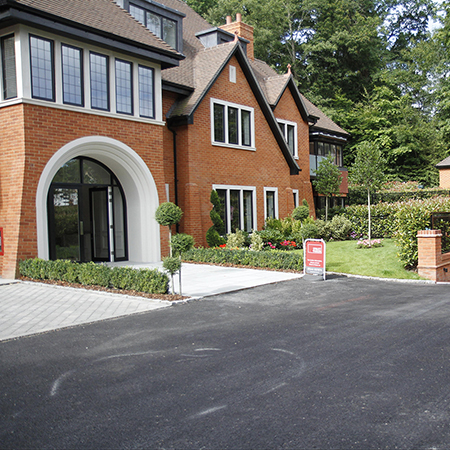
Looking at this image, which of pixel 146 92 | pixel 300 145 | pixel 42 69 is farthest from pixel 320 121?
pixel 42 69

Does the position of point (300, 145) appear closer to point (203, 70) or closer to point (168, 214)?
point (203, 70)

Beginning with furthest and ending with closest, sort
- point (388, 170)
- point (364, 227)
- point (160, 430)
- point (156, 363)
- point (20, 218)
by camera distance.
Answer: point (388, 170)
point (364, 227)
point (20, 218)
point (156, 363)
point (160, 430)

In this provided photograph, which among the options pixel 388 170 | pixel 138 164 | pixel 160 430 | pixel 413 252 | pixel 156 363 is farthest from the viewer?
pixel 388 170

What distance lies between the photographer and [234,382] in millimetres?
4949

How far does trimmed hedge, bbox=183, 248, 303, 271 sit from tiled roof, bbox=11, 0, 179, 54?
279 inches

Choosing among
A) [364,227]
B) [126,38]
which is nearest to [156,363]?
[126,38]

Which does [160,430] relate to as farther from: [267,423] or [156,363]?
[156,363]

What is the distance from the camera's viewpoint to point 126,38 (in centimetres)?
1484

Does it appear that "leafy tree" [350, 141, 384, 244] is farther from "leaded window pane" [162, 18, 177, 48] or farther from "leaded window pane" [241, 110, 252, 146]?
"leaded window pane" [162, 18, 177, 48]

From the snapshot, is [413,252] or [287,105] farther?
[287,105]

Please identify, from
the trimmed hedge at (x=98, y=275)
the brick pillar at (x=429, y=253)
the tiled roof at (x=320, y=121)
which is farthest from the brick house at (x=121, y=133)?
the brick pillar at (x=429, y=253)

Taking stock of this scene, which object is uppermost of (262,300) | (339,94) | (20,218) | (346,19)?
(346,19)

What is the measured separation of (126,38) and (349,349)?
12428 millimetres

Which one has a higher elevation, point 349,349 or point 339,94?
point 339,94
